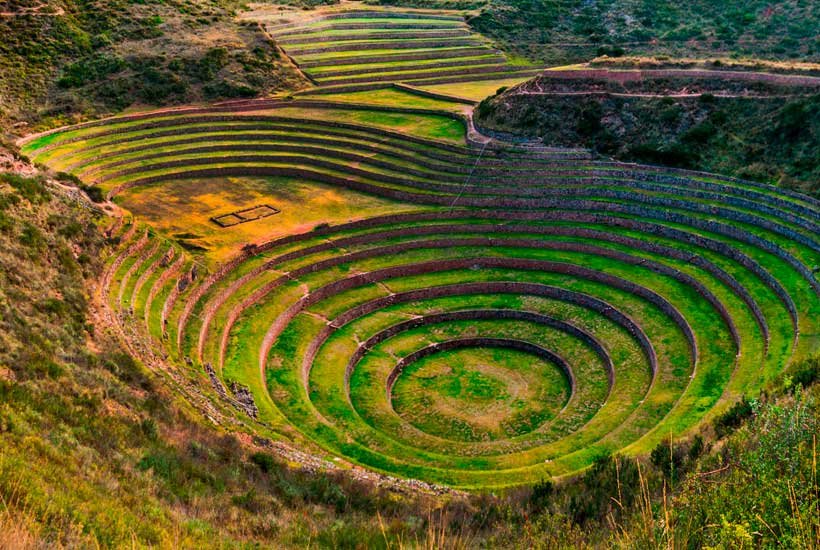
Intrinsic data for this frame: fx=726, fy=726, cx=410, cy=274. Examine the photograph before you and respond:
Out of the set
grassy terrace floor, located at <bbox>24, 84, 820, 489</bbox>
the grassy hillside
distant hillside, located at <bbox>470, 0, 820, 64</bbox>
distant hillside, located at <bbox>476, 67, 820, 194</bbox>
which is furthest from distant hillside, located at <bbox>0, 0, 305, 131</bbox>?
the grassy hillside

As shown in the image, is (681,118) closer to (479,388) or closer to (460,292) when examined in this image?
(460,292)

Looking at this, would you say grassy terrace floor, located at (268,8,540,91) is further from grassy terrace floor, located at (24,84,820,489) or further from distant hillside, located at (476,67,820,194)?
grassy terrace floor, located at (24,84,820,489)

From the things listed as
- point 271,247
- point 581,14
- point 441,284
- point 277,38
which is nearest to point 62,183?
point 271,247

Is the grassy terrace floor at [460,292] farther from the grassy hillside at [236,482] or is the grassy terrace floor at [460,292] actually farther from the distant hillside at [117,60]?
the distant hillside at [117,60]

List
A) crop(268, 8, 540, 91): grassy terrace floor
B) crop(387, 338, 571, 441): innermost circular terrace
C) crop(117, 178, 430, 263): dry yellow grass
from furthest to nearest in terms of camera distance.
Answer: crop(268, 8, 540, 91): grassy terrace floor → crop(117, 178, 430, 263): dry yellow grass → crop(387, 338, 571, 441): innermost circular terrace

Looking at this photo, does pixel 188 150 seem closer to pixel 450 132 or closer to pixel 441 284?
pixel 450 132

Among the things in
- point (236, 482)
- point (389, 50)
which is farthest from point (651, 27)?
point (236, 482)

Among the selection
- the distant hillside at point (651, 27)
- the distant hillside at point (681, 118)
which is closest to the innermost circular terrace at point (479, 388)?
the distant hillside at point (681, 118)
